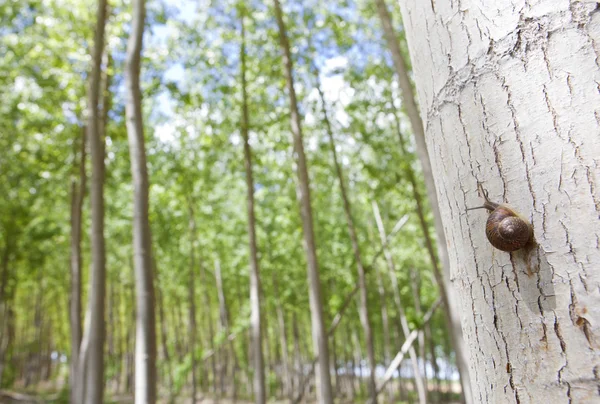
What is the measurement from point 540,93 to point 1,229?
54.7 feet

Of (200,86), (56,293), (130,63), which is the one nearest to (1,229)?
(200,86)

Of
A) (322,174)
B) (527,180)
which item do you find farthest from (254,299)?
(527,180)

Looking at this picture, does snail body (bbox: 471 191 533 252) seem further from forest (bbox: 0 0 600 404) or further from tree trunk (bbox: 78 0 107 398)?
tree trunk (bbox: 78 0 107 398)

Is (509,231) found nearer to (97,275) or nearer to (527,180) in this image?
(527,180)

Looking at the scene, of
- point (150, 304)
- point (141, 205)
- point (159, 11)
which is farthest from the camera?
point (159, 11)

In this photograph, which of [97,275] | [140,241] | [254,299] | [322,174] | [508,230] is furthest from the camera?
[322,174]

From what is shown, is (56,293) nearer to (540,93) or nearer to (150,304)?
(150,304)

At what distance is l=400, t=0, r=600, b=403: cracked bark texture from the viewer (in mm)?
541

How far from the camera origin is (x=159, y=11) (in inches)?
326

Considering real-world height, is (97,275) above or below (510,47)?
above

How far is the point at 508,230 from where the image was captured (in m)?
0.57

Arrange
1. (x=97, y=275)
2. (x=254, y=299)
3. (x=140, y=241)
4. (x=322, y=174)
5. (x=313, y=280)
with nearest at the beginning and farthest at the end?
(x=140, y=241) → (x=97, y=275) → (x=313, y=280) → (x=254, y=299) → (x=322, y=174)

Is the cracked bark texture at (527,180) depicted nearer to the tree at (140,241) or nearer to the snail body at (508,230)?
the snail body at (508,230)

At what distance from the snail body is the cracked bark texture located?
1cm
